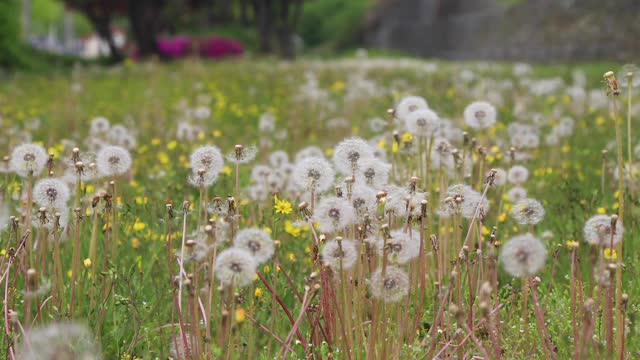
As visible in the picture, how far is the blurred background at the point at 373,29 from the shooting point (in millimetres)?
17578

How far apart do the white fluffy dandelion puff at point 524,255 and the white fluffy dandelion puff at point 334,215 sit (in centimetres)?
49

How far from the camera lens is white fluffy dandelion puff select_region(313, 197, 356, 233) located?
7.11 ft

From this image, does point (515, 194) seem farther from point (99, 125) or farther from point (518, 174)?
point (99, 125)

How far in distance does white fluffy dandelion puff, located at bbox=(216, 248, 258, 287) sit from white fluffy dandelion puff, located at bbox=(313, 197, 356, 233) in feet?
1.28

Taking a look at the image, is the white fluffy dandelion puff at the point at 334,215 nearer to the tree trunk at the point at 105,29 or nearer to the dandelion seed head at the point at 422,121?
the dandelion seed head at the point at 422,121

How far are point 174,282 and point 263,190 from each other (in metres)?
2.05

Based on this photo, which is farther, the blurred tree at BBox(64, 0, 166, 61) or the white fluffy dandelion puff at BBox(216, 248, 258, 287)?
the blurred tree at BBox(64, 0, 166, 61)

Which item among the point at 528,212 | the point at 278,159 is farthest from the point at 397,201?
the point at 278,159

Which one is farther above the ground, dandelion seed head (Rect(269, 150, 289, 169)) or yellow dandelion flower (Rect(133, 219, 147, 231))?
dandelion seed head (Rect(269, 150, 289, 169))

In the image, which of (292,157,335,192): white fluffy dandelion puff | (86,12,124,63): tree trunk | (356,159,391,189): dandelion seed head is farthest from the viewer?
(86,12,124,63): tree trunk

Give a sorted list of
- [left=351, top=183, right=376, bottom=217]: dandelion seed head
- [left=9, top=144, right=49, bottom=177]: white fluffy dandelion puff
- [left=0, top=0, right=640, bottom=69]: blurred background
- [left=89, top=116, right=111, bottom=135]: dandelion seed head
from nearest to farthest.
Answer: [left=351, top=183, right=376, bottom=217]: dandelion seed head < [left=9, top=144, right=49, bottom=177]: white fluffy dandelion puff < [left=89, top=116, right=111, bottom=135]: dandelion seed head < [left=0, top=0, right=640, bottom=69]: blurred background

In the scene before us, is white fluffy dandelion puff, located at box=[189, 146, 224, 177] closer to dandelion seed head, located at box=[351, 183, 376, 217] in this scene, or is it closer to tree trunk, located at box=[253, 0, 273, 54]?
dandelion seed head, located at box=[351, 183, 376, 217]

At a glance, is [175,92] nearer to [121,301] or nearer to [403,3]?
[121,301]

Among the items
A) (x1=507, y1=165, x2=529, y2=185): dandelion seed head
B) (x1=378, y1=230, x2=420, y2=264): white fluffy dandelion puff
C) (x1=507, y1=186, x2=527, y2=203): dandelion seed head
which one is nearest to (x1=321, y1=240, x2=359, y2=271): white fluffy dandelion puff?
(x1=378, y1=230, x2=420, y2=264): white fluffy dandelion puff
